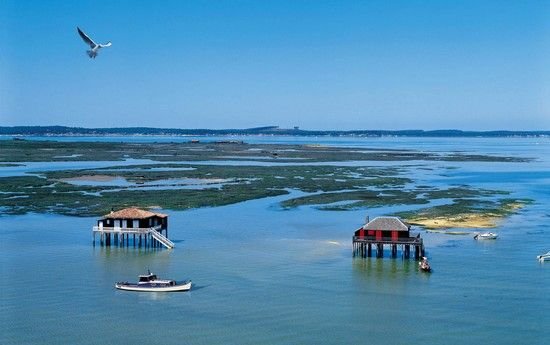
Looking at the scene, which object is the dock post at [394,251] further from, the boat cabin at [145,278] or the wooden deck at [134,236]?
the boat cabin at [145,278]

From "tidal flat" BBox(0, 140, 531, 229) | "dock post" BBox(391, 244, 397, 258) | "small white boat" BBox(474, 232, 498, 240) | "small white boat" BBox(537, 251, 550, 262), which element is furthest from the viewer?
"tidal flat" BBox(0, 140, 531, 229)

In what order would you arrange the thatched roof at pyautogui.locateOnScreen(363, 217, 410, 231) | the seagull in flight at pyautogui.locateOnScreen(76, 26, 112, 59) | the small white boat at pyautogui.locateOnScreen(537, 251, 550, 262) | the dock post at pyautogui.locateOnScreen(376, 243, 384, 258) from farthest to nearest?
the dock post at pyautogui.locateOnScreen(376, 243, 384, 258)
the thatched roof at pyautogui.locateOnScreen(363, 217, 410, 231)
the small white boat at pyautogui.locateOnScreen(537, 251, 550, 262)
the seagull in flight at pyautogui.locateOnScreen(76, 26, 112, 59)

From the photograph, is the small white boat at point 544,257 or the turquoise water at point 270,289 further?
the small white boat at point 544,257

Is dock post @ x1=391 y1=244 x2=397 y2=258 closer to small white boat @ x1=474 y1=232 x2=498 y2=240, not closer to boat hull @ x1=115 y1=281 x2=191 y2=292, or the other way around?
small white boat @ x1=474 y1=232 x2=498 y2=240

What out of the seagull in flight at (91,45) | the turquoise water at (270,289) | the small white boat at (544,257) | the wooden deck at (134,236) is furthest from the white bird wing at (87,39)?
the small white boat at (544,257)

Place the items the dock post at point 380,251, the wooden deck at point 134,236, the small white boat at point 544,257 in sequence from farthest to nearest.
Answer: the wooden deck at point 134,236
the dock post at point 380,251
the small white boat at point 544,257

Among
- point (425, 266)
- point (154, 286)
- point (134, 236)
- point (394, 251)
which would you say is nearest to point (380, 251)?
point (394, 251)

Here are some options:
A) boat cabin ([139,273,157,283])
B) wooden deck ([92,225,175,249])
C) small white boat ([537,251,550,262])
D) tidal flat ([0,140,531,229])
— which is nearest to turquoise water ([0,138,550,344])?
small white boat ([537,251,550,262])

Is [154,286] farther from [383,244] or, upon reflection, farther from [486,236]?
[486,236]

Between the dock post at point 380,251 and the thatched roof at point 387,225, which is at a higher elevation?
the thatched roof at point 387,225

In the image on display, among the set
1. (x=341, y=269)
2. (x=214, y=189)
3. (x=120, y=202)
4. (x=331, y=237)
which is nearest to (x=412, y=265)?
(x=341, y=269)
